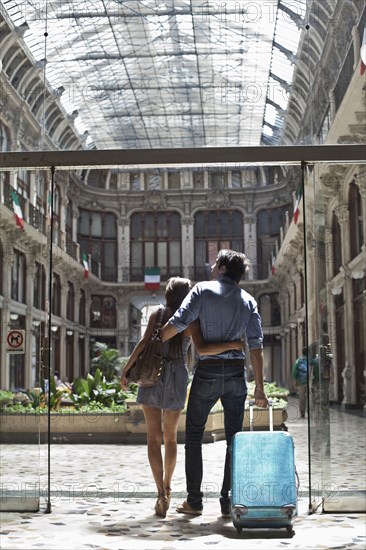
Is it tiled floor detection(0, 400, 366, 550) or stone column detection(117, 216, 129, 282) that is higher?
stone column detection(117, 216, 129, 282)

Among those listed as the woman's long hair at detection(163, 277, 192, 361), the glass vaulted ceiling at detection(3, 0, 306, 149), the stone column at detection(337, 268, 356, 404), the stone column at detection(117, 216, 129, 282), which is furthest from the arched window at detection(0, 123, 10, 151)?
the woman's long hair at detection(163, 277, 192, 361)

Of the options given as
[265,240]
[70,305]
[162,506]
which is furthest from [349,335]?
[162,506]

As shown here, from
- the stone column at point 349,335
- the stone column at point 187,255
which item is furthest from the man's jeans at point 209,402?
the stone column at point 349,335

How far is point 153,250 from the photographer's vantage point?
7.96 meters

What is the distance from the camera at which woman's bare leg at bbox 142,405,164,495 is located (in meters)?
5.07

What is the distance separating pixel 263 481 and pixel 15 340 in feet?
8.06

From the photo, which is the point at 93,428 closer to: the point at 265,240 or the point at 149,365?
the point at 265,240

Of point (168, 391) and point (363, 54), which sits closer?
point (168, 391)

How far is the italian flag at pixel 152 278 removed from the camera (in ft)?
23.0

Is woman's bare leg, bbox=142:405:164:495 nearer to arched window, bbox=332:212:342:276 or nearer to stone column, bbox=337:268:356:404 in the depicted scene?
arched window, bbox=332:212:342:276

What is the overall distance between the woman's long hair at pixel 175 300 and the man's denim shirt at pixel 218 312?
0.27 meters

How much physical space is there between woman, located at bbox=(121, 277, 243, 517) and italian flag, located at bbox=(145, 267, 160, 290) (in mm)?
1604

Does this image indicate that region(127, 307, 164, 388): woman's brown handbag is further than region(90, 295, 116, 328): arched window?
No

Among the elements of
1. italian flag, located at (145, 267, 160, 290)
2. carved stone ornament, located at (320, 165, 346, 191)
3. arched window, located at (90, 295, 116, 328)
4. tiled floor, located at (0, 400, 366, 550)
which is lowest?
tiled floor, located at (0, 400, 366, 550)
